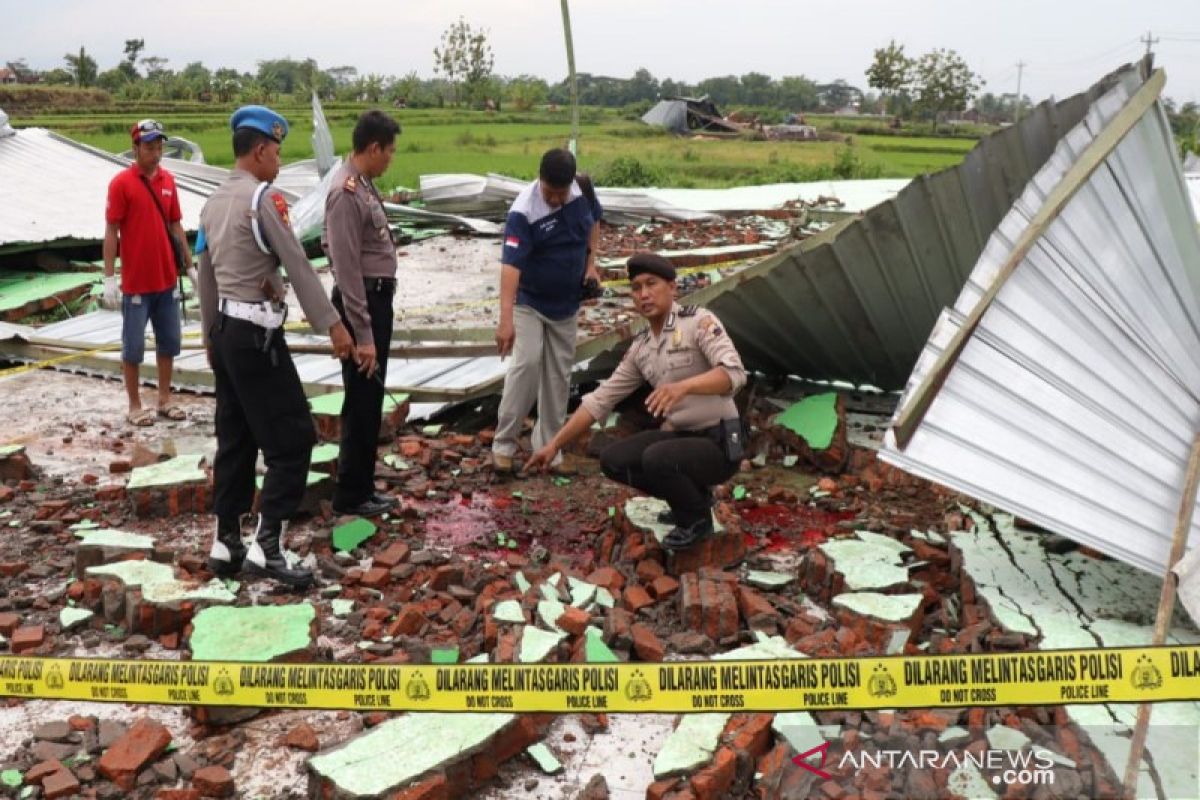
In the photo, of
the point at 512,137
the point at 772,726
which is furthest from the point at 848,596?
the point at 512,137

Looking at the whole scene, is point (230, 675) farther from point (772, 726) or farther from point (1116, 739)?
point (1116, 739)

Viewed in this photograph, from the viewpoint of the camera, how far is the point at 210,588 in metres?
3.95

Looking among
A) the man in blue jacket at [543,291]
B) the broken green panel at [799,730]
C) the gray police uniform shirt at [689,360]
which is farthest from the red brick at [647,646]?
the man in blue jacket at [543,291]

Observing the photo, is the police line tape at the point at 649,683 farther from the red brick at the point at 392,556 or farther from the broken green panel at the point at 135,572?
the red brick at the point at 392,556

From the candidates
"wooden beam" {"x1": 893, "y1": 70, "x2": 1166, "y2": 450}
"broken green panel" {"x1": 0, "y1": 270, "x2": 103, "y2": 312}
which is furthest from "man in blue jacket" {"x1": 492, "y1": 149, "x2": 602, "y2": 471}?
"broken green panel" {"x1": 0, "y1": 270, "x2": 103, "y2": 312}

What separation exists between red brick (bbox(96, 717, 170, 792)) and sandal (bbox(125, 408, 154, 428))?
3.57m

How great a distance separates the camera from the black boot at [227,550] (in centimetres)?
420

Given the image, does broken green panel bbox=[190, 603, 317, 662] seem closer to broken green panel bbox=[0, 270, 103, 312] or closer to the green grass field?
broken green panel bbox=[0, 270, 103, 312]

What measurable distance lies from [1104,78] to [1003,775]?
10.9 feet

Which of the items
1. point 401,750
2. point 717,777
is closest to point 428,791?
point 401,750

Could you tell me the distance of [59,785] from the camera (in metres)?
2.85

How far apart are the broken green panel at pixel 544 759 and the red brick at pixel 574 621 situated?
0.62 meters

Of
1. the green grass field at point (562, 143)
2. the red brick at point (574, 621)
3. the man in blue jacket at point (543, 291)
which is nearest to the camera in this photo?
the red brick at point (574, 621)

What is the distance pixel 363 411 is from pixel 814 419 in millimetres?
2523
